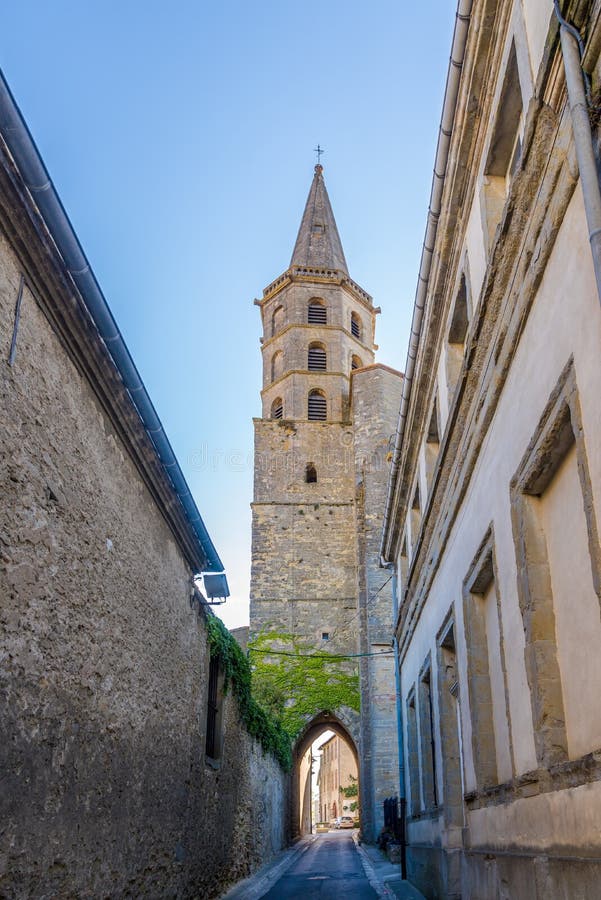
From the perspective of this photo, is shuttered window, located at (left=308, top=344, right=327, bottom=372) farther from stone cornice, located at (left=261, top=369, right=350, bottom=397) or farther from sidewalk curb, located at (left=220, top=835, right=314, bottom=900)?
sidewalk curb, located at (left=220, top=835, right=314, bottom=900)

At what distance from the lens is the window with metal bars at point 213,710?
1168cm

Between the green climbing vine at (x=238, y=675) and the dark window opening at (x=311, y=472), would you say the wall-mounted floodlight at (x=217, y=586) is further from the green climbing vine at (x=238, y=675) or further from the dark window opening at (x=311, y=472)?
the dark window opening at (x=311, y=472)

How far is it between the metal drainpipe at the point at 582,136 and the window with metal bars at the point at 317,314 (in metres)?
34.3

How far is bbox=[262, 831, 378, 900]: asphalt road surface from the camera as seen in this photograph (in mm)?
12625

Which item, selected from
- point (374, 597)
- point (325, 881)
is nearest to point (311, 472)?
point (374, 597)

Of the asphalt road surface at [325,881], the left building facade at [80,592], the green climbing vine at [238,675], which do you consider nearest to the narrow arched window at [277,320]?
the green climbing vine at [238,675]

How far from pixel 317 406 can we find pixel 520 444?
30.6 meters

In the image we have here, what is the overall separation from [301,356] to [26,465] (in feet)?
106

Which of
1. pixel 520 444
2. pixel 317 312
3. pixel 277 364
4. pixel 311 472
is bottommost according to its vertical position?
pixel 520 444

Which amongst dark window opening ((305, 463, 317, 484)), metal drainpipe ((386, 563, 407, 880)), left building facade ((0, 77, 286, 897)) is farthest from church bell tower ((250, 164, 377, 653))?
left building facade ((0, 77, 286, 897))

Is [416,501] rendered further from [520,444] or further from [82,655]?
[82,655]

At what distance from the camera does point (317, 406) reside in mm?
36125

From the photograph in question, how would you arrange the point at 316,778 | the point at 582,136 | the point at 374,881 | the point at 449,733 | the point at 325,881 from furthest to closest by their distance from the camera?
the point at 316,778 → the point at 325,881 → the point at 374,881 → the point at 449,733 → the point at 582,136

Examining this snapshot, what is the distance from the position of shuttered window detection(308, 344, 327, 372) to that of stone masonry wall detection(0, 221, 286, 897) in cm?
2771
